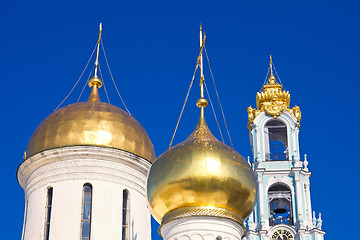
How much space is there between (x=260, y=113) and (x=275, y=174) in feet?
10.2

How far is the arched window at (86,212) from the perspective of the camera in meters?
16.8

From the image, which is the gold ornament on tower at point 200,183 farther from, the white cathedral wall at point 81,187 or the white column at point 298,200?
the white column at point 298,200

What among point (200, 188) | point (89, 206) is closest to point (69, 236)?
point (89, 206)

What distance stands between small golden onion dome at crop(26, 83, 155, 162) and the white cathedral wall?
169mm

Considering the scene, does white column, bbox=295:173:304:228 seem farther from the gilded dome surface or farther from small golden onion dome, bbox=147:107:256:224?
small golden onion dome, bbox=147:107:256:224

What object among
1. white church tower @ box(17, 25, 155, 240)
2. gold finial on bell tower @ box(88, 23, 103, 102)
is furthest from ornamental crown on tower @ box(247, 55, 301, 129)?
white church tower @ box(17, 25, 155, 240)

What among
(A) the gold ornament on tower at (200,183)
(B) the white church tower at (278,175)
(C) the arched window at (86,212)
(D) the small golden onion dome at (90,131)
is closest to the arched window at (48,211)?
(C) the arched window at (86,212)

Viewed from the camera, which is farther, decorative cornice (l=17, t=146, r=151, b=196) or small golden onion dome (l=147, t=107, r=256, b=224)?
decorative cornice (l=17, t=146, r=151, b=196)

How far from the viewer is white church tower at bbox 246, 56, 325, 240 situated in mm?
33000

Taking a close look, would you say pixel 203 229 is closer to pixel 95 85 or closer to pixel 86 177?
pixel 86 177

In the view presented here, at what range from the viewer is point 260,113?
36531 mm

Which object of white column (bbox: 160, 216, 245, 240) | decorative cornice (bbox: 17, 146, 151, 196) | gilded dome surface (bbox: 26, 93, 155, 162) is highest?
gilded dome surface (bbox: 26, 93, 155, 162)

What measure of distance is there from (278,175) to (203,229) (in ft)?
71.9

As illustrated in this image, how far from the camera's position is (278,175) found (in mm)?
34688
